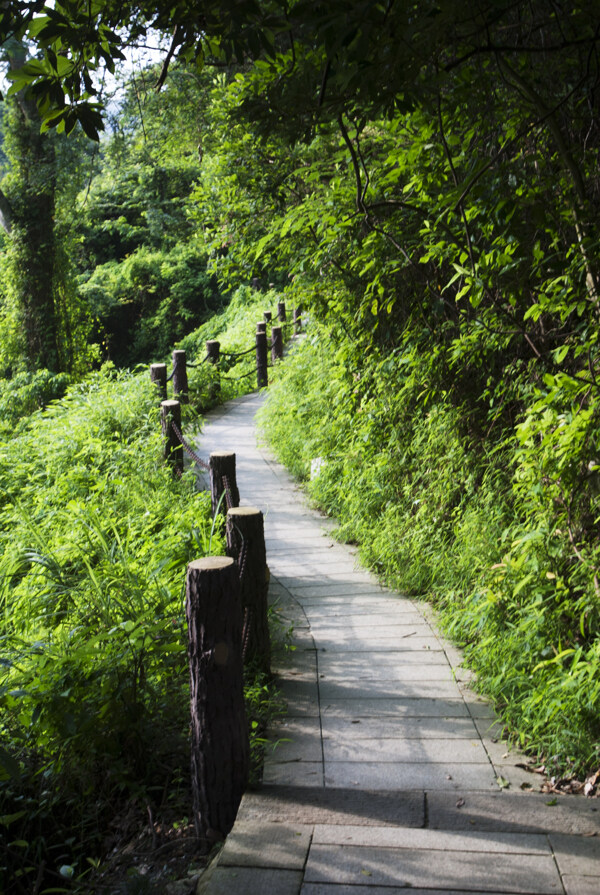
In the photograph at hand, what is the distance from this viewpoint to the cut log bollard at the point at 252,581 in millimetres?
3713

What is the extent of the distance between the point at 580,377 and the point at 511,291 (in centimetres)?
84

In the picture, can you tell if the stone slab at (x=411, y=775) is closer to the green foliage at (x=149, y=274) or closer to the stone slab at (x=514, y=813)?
the stone slab at (x=514, y=813)

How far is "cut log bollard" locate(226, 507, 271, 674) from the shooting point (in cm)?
371

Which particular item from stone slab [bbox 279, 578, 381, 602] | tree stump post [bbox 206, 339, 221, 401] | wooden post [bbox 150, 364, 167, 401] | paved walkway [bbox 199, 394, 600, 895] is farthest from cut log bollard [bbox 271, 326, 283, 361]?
paved walkway [bbox 199, 394, 600, 895]

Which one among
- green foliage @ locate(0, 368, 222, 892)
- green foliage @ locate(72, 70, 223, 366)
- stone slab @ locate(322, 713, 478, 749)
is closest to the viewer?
green foliage @ locate(0, 368, 222, 892)

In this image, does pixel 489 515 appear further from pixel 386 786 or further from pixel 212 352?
pixel 212 352

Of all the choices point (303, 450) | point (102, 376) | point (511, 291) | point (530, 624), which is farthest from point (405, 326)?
point (102, 376)

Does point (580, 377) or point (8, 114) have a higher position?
point (8, 114)

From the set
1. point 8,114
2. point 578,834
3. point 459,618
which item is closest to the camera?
point 578,834

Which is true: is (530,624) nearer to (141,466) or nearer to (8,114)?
(141,466)

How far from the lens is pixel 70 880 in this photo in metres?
2.59

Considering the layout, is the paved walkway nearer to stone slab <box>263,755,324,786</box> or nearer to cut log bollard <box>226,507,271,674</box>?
stone slab <box>263,755,324,786</box>

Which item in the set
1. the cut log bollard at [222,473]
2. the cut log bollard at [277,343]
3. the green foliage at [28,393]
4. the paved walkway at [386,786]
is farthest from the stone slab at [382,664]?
the green foliage at [28,393]

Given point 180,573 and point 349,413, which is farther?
point 349,413
